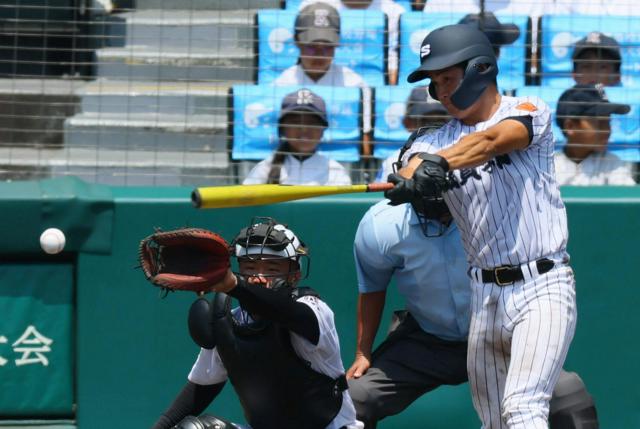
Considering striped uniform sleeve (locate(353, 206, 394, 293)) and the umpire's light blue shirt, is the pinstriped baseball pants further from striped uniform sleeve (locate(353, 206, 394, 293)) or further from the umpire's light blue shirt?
striped uniform sleeve (locate(353, 206, 394, 293))

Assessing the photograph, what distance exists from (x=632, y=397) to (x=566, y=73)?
78.5 inches

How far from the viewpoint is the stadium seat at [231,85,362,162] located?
5.27 m

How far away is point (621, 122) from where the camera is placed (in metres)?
5.33

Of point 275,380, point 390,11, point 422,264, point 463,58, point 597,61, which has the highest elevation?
point 390,11

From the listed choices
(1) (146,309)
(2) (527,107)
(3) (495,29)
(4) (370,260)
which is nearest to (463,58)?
(2) (527,107)

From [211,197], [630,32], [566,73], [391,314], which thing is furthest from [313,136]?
[211,197]

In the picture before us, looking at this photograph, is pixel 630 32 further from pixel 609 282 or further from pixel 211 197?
pixel 211 197

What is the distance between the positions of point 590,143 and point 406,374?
1726 mm

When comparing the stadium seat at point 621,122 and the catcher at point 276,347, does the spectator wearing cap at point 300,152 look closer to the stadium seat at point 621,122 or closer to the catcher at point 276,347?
the stadium seat at point 621,122

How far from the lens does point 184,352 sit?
455 cm

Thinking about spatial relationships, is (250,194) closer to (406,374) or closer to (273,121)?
(406,374)

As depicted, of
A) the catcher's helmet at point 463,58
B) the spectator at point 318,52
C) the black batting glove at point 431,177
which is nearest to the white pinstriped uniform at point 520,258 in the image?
the catcher's helmet at point 463,58

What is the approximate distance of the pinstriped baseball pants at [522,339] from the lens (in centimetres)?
344

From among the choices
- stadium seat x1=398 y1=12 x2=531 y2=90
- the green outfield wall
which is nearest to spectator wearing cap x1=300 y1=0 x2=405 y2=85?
stadium seat x1=398 y1=12 x2=531 y2=90
